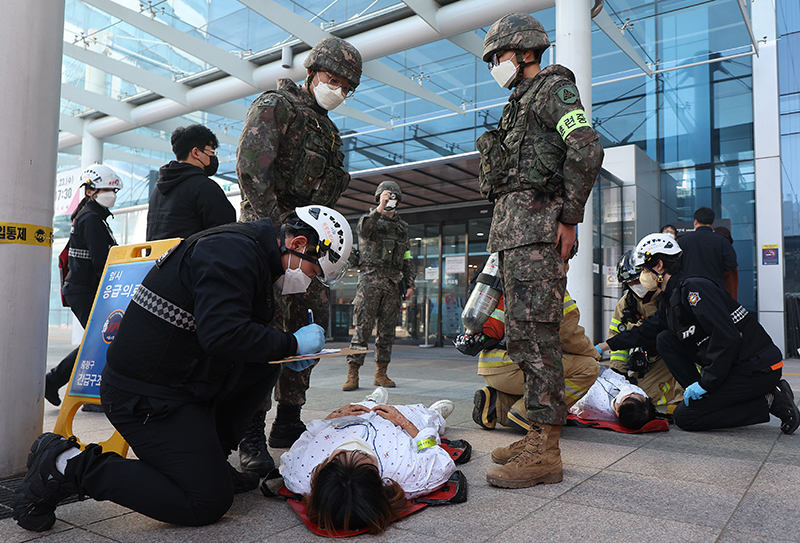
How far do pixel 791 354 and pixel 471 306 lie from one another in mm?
11156

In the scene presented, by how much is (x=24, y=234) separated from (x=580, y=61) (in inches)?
290

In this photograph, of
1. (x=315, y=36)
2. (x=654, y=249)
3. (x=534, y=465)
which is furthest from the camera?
(x=315, y=36)

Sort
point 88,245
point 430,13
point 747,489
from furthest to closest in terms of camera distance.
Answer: point 430,13, point 88,245, point 747,489


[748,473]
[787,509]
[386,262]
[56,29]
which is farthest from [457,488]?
[386,262]

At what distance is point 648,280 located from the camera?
451 cm

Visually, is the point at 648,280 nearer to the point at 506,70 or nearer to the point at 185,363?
the point at 506,70

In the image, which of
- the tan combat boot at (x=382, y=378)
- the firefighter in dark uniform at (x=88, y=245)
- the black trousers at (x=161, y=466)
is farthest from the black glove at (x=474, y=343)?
the firefighter in dark uniform at (x=88, y=245)

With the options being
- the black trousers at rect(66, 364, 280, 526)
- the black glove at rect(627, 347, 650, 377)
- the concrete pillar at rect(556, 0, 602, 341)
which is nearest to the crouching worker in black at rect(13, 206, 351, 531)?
the black trousers at rect(66, 364, 280, 526)

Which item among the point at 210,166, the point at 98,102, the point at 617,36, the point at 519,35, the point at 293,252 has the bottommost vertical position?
the point at 293,252

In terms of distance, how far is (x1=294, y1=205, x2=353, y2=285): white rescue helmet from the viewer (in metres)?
2.33

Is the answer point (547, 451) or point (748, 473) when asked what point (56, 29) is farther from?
point (748, 473)

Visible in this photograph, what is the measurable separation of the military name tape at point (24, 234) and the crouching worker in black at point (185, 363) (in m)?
1.05

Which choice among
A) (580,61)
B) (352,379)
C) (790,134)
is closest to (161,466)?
(352,379)

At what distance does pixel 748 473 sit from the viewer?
2910 mm
